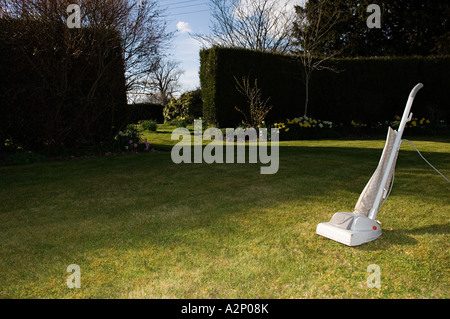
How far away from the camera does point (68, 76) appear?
7266 mm

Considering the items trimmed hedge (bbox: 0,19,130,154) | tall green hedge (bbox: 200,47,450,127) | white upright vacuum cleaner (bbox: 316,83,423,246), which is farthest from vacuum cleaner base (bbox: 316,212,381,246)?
tall green hedge (bbox: 200,47,450,127)

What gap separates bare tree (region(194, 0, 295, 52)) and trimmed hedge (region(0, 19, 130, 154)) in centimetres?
1291

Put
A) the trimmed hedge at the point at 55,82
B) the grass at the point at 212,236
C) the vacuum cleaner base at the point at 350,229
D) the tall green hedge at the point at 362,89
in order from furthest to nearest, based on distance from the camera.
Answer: the tall green hedge at the point at 362,89 < the trimmed hedge at the point at 55,82 < the vacuum cleaner base at the point at 350,229 < the grass at the point at 212,236

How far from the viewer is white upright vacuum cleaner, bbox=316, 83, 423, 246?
9.41 feet

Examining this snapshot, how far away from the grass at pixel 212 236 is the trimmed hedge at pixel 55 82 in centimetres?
180

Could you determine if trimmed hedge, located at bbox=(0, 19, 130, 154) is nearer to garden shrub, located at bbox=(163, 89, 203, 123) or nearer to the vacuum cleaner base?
the vacuum cleaner base

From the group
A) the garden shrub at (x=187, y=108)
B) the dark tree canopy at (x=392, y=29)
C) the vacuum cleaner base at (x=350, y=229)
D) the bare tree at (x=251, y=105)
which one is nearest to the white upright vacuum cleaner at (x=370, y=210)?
the vacuum cleaner base at (x=350, y=229)

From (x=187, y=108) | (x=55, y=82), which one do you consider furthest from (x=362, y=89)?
(x=55, y=82)

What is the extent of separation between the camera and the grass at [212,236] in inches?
90.5

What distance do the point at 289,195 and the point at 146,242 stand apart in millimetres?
2057

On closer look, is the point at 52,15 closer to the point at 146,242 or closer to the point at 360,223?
the point at 146,242

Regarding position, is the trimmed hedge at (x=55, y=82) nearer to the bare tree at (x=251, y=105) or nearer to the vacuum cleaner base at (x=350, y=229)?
the bare tree at (x=251, y=105)

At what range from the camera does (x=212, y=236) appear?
10.1ft

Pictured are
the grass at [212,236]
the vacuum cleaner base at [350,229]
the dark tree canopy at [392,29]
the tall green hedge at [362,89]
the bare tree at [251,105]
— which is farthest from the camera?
the dark tree canopy at [392,29]
